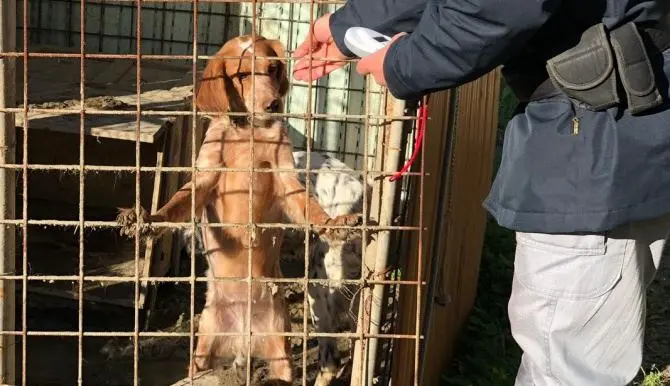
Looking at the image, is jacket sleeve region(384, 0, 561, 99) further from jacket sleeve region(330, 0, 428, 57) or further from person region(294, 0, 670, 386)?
→ jacket sleeve region(330, 0, 428, 57)

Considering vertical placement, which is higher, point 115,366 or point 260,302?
point 260,302

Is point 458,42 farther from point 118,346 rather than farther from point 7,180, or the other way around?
point 118,346

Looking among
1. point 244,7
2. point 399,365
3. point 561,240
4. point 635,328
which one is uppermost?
point 244,7

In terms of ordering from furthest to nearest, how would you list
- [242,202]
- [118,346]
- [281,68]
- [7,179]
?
1. [118,346]
2. [242,202]
3. [281,68]
4. [7,179]

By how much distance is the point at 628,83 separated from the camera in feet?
8.65

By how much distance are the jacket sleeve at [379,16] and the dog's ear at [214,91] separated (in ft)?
5.29

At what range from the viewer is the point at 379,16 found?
318cm

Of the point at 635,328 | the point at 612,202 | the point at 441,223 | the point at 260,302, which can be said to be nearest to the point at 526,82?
the point at 612,202

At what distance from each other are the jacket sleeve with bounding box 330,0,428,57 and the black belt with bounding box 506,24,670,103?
0.44m

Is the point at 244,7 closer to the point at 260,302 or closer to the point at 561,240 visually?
the point at 260,302

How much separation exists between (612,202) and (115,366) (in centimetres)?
402

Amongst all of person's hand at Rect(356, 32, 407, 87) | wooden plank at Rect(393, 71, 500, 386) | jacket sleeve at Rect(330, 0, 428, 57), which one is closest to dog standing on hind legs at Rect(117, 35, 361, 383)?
wooden plank at Rect(393, 71, 500, 386)

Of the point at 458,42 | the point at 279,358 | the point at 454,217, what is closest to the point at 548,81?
the point at 458,42

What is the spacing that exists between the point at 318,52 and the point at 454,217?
2.01 meters
